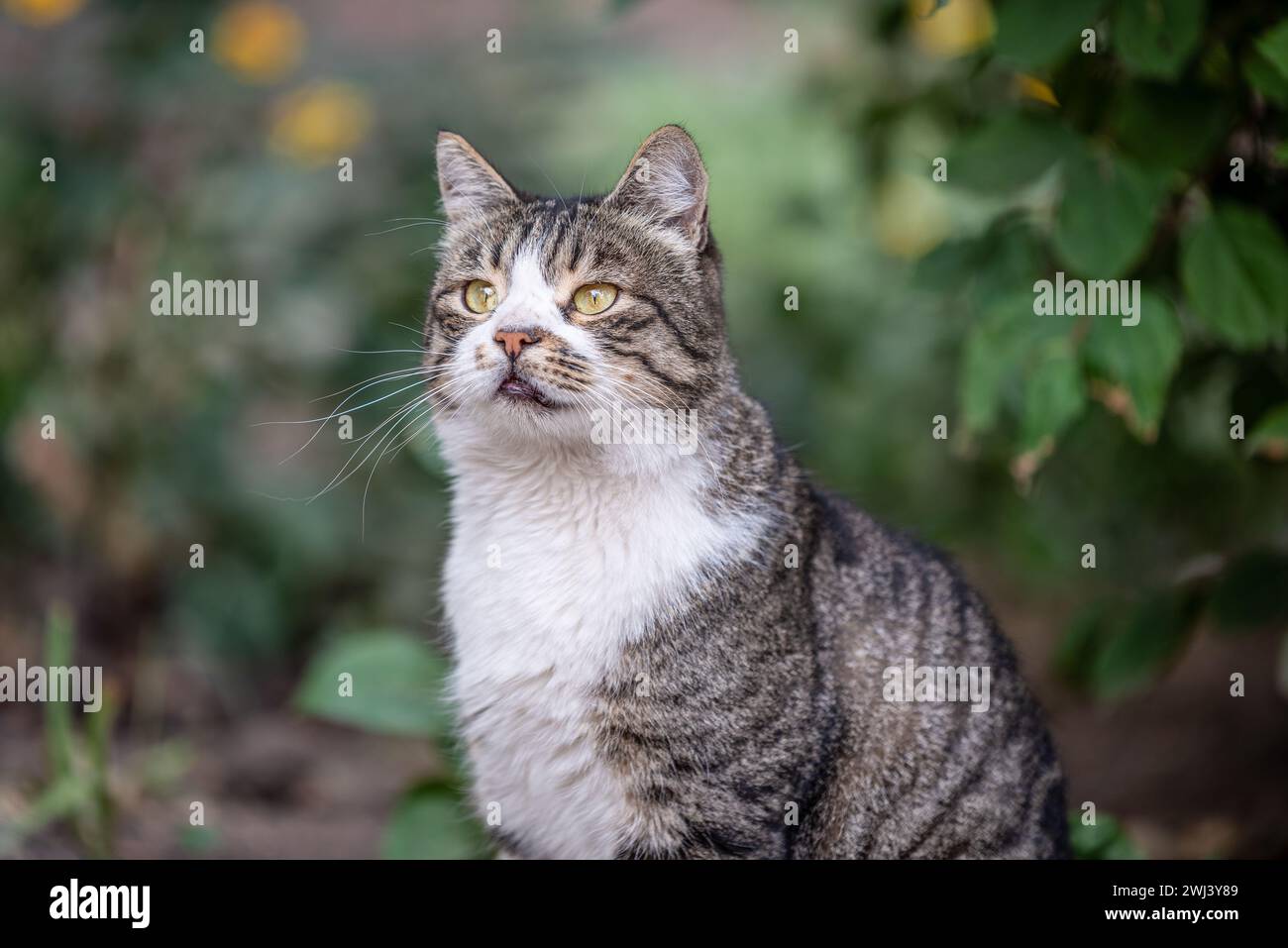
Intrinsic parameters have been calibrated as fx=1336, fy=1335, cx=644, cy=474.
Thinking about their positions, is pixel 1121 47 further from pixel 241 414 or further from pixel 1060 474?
pixel 241 414

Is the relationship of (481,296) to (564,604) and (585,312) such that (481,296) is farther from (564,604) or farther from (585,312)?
(564,604)

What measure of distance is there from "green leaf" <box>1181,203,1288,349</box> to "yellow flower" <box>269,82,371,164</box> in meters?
3.53

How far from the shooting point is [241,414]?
18.0ft

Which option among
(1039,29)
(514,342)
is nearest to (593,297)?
Result: (514,342)

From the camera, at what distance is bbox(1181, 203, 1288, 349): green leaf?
3209mm

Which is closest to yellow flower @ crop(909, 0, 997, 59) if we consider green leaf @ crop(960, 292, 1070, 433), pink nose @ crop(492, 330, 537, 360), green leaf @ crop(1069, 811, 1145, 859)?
green leaf @ crop(960, 292, 1070, 433)

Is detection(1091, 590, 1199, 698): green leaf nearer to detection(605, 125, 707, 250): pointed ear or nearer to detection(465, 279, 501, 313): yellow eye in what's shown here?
detection(605, 125, 707, 250): pointed ear

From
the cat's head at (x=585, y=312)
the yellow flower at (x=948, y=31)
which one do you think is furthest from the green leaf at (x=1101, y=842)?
the yellow flower at (x=948, y=31)

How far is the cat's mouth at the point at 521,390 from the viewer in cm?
292

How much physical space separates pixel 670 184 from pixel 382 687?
1799mm

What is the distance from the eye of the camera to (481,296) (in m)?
3.21

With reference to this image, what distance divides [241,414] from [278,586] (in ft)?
2.38

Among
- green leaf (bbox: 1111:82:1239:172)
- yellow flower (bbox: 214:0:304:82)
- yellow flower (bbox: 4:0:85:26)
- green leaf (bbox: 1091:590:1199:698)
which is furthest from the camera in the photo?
yellow flower (bbox: 214:0:304:82)

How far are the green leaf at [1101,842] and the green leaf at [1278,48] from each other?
6.46 ft
